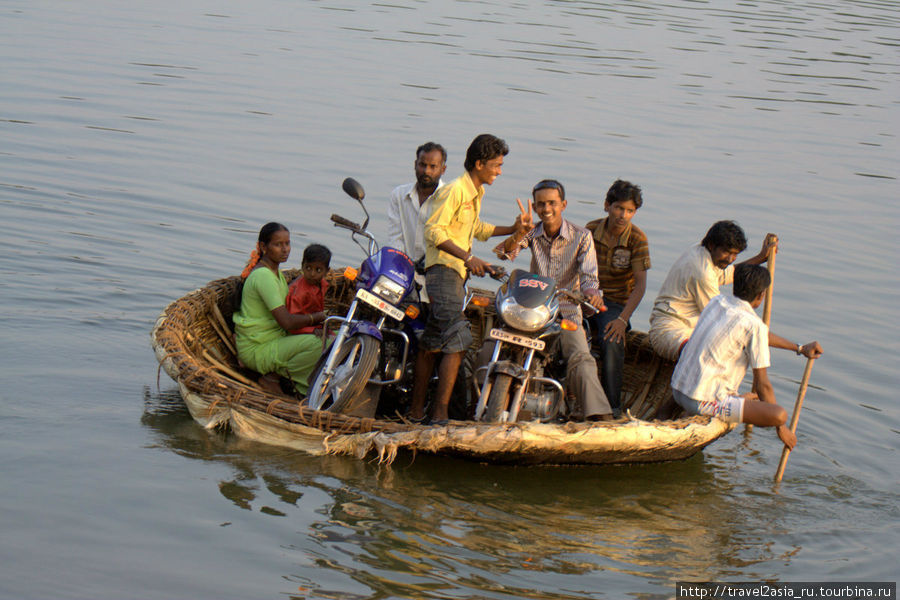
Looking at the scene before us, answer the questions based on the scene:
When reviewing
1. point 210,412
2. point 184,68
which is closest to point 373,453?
point 210,412

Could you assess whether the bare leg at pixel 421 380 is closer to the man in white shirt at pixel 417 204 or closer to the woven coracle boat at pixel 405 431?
the woven coracle boat at pixel 405 431

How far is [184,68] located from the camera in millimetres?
16469

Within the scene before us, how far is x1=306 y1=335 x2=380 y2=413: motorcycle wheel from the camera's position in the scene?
5.71 metres

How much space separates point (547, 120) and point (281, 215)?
219 inches

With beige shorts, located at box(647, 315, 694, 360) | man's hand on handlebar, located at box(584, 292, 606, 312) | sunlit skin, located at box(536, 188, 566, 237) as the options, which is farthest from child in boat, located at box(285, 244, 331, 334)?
beige shorts, located at box(647, 315, 694, 360)

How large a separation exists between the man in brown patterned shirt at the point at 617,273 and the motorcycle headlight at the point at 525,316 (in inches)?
36.2

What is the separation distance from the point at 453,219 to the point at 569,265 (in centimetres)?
89

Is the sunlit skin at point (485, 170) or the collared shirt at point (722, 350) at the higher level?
the sunlit skin at point (485, 170)

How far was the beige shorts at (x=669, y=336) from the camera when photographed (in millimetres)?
6469

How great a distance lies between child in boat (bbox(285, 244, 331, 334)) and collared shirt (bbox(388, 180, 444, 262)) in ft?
1.46

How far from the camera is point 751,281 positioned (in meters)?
5.64

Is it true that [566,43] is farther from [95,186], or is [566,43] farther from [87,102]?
[95,186]

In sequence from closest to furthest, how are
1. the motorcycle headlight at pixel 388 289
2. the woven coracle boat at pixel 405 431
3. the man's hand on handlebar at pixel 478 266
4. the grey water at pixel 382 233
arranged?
the grey water at pixel 382 233 < the woven coracle boat at pixel 405 431 < the man's hand on handlebar at pixel 478 266 < the motorcycle headlight at pixel 388 289

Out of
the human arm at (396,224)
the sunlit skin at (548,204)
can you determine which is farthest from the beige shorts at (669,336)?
the human arm at (396,224)
